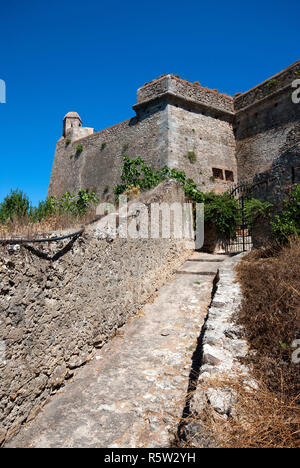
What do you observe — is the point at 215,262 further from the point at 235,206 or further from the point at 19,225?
the point at 19,225

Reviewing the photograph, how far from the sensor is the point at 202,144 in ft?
55.9

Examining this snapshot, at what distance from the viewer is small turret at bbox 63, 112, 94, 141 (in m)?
22.8

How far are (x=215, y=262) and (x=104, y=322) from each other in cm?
504

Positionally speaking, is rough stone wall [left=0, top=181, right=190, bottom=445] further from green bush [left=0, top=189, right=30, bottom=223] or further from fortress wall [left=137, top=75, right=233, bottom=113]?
fortress wall [left=137, top=75, right=233, bottom=113]

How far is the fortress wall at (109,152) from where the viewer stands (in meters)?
16.2

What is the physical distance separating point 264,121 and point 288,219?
12.2 metres

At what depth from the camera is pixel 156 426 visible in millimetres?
2402

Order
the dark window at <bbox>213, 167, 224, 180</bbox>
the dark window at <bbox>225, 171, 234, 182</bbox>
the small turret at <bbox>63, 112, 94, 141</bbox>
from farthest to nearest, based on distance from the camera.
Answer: the small turret at <bbox>63, 112, 94, 141</bbox> < the dark window at <bbox>225, 171, 234, 182</bbox> < the dark window at <bbox>213, 167, 224, 180</bbox>

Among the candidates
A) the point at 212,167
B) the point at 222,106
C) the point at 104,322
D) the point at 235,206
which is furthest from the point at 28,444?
the point at 222,106

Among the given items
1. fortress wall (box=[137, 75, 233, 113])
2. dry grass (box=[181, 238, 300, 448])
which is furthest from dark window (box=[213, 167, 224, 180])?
dry grass (box=[181, 238, 300, 448])

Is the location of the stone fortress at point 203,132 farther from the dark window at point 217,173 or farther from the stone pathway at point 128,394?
the stone pathway at point 128,394

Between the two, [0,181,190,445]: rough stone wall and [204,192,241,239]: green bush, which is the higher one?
[204,192,241,239]: green bush

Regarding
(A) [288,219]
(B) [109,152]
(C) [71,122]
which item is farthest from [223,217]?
(C) [71,122]

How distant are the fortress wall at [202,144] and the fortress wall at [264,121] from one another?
0.74 metres
